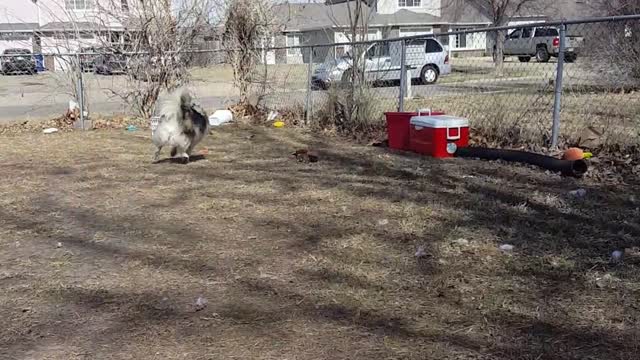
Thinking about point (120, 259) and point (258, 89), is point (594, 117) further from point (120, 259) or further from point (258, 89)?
point (120, 259)

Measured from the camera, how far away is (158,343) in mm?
3131

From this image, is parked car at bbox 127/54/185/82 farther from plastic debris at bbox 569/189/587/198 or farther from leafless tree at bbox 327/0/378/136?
plastic debris at bbox 569/189/587/198

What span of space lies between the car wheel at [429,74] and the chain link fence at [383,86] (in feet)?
18.4

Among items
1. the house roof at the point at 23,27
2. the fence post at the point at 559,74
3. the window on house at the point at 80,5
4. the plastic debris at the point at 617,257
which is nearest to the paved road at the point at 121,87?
the window on house at the point at 80,5

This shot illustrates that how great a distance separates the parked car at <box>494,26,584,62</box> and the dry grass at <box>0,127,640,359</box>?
2688 millimetres

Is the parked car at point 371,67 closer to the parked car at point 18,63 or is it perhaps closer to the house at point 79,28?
the house at point 79,28

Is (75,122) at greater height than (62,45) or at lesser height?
lesser

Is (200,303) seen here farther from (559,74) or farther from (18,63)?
(18,63)

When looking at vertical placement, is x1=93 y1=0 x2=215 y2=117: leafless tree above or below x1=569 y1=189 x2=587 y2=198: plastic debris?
above

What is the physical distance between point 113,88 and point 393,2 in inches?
1597

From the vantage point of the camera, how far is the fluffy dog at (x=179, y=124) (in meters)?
7.95

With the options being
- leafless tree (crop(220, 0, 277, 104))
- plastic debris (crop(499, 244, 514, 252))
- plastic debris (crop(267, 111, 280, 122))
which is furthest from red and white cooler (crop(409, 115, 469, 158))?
leafless tree (crop(220, 0, 277, 104))

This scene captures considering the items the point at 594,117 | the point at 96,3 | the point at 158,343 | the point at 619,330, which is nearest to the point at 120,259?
the point at 158,343

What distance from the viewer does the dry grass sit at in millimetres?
3133
